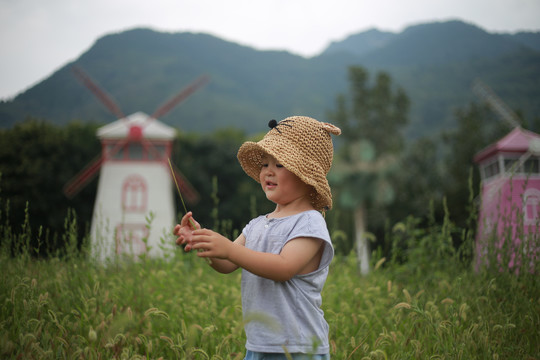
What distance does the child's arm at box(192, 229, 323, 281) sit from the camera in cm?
162

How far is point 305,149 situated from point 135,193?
60.0 ft

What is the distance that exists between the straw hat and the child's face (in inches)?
2.9

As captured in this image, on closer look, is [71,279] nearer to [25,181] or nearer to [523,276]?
[523,276]

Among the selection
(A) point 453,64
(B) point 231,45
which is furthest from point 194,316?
(B) point 231,45

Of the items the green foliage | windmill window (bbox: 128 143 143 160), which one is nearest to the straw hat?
windmill window (bbox: 128 143 143 160)

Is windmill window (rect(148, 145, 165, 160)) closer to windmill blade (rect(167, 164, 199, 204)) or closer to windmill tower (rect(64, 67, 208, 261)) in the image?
windmill tower (rect(64, 67, 208, 261))

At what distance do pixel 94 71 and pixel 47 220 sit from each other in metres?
74.2

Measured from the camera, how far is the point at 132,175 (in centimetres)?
1961

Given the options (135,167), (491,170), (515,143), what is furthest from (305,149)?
(135,167)

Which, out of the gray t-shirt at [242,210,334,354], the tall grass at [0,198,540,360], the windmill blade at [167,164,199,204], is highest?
the gray t-shirt at [242,210,334,354]

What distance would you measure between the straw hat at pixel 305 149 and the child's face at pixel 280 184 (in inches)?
2.9

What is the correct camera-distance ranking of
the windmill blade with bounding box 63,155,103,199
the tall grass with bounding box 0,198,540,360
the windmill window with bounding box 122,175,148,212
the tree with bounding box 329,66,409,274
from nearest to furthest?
the tall grass with bounding box 0,198,540,360
the windmill window with bounding box 122,175,148,212
the windmill blade with bounding box 63,155,103,199
the tree with bounding box 329,66,409,274

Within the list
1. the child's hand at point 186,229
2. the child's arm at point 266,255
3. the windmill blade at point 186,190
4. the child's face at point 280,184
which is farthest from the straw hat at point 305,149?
the windmill blade at point 186,190

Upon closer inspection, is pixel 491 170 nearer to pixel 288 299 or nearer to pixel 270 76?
pixel 288 299
